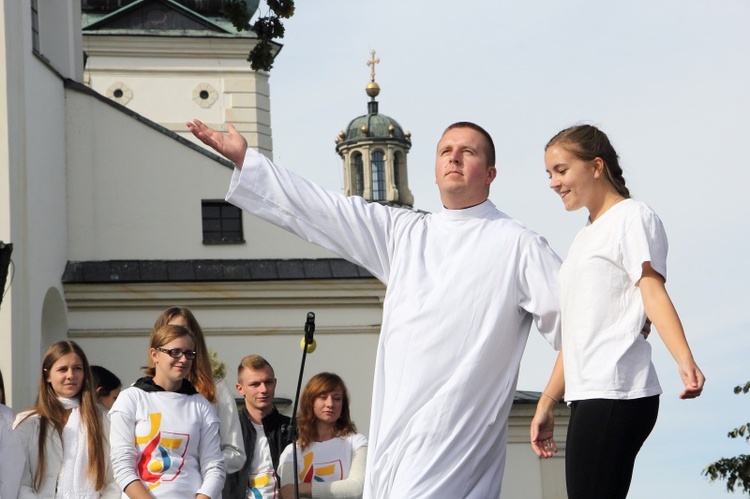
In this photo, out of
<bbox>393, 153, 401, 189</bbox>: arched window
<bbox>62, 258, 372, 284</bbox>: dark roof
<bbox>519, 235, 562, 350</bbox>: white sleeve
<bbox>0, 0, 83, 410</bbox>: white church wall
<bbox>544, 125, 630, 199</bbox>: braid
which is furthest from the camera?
<bbox>393, 153, 401, 189</bbox>: arched window

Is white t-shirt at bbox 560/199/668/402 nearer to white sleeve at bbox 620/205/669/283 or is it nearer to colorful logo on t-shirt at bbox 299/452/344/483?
white sleeve at bbox 620/205/669/283

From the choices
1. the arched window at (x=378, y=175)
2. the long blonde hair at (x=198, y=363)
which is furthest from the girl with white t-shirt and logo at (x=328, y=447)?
the arched window at (x=378, y=175)

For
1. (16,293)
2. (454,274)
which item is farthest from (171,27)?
(454,274)

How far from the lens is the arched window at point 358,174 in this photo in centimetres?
6296

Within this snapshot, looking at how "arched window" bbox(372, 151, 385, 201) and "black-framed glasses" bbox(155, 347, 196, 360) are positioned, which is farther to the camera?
"arched window" bbox(372, 151, 385, 201)

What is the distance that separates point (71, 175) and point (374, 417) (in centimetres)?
1888

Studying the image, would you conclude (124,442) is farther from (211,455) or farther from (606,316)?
(606,316)

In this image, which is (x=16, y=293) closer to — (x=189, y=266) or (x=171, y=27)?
(x=189, y=266)

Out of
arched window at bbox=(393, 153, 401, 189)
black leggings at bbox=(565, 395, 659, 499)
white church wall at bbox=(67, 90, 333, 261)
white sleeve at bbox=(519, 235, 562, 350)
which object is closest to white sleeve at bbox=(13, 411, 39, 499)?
white sleeve at bbox=(519, 235, 562, 350)

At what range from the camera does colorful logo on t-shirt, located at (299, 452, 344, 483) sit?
976 centimetres

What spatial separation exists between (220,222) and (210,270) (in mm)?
921

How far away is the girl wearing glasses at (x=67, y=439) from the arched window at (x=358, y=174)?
176 feet

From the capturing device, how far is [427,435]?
620 cm

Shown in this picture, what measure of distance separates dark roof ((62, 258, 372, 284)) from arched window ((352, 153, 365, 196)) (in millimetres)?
37907
